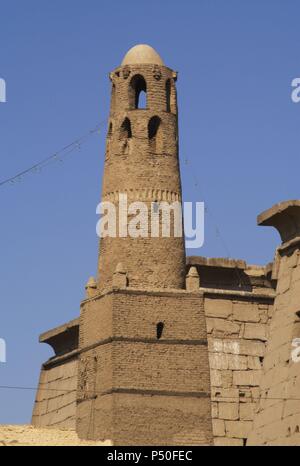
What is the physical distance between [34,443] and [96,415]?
2.53 meters

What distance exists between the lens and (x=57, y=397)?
49.5 metres

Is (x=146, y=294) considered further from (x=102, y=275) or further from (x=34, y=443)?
(x=34, y=443)

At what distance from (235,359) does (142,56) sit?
7391 mm

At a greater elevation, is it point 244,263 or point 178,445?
point 244,263

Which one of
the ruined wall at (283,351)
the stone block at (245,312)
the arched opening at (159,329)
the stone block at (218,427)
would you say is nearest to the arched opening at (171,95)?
the ruined wall at (283,351)

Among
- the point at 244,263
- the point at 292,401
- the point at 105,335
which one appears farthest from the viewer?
the point at 244,263

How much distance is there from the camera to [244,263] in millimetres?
44281

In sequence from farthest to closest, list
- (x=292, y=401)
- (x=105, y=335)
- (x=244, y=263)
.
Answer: (x=244, y=263), (x=105, y=335), (x=292, y=401)

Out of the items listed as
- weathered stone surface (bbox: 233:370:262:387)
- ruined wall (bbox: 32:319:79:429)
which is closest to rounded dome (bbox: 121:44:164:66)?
weathered stone surface (bbox: 233:370:262:387)

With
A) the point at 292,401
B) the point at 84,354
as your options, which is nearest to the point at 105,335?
the point at 84,354

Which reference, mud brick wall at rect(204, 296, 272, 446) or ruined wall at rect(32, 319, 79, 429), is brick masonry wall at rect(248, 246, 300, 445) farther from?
ruined wall at rect(32, 319, 79, 429)

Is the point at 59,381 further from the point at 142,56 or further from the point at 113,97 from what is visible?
the point at 142,56

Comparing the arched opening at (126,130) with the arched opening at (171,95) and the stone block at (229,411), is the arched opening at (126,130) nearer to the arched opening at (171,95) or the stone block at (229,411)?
the arched opening at (171,95)

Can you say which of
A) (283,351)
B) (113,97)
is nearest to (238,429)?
(283,351)
